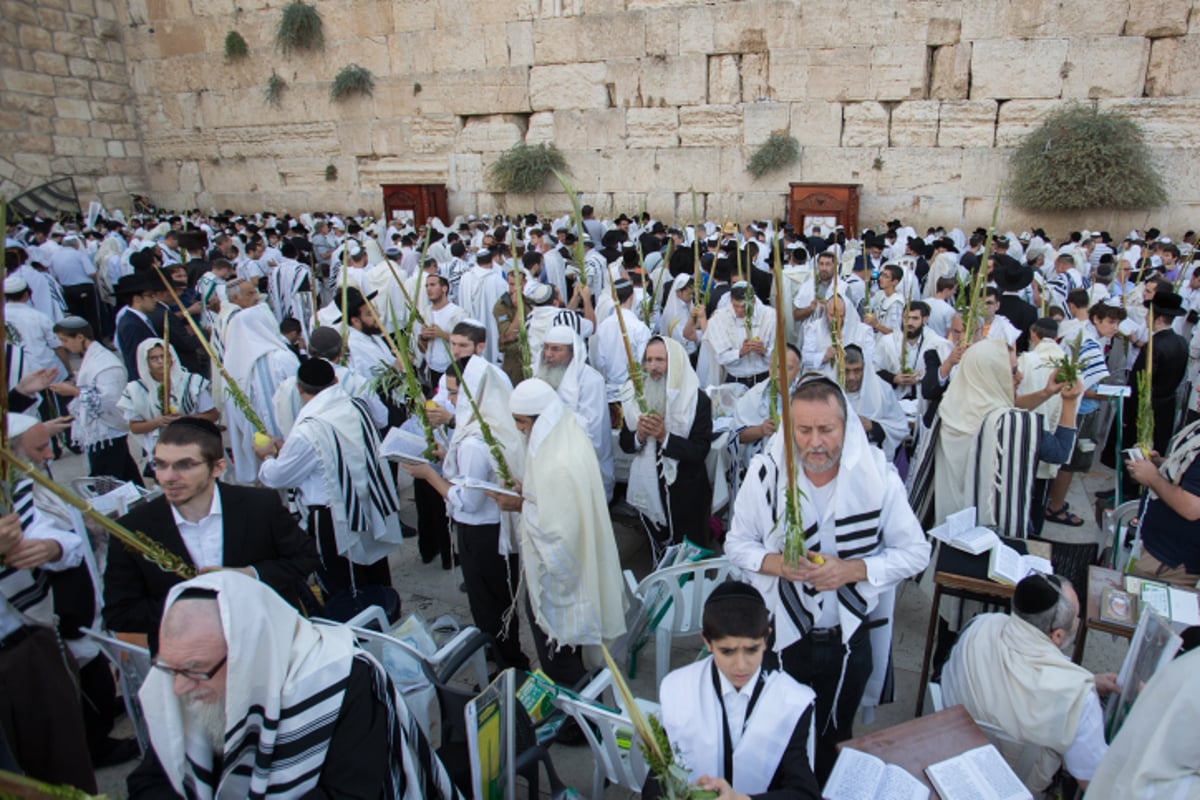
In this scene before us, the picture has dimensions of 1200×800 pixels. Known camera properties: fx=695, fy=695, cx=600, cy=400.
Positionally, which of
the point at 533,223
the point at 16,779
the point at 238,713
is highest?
the point at 533,223

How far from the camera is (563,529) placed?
3070mm

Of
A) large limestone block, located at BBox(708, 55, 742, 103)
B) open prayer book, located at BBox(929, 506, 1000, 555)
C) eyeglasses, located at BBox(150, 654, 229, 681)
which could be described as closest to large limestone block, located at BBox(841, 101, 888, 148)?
large limestone block, located at BBox(708, 55, 742, 103)

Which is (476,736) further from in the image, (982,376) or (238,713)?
(982,376)

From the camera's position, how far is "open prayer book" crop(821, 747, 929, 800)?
2162mm

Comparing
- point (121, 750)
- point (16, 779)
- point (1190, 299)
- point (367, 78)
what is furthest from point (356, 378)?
point (367, 78)

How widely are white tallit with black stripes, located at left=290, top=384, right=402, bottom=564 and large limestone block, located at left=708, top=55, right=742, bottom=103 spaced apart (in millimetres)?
12917

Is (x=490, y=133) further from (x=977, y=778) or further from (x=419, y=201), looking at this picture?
(x=977, y=778)

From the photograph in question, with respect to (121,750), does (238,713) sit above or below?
above

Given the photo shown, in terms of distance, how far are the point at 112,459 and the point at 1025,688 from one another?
5788 millimetres

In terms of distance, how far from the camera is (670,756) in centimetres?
184

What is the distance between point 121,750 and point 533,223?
1117 centimetres

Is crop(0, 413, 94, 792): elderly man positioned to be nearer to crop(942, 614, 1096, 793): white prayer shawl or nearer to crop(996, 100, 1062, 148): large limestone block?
crop(942, 614, 1096, 793): white prayer shawl

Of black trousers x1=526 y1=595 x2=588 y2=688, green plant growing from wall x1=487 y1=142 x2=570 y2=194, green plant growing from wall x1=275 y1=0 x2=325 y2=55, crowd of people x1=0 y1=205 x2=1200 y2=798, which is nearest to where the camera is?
crowd of people x1=0 y1=205 x2=1200 y2=798

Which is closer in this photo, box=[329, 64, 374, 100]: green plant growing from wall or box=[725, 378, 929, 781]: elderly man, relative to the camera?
box=[725, 378, 929, 781]: elderly man
